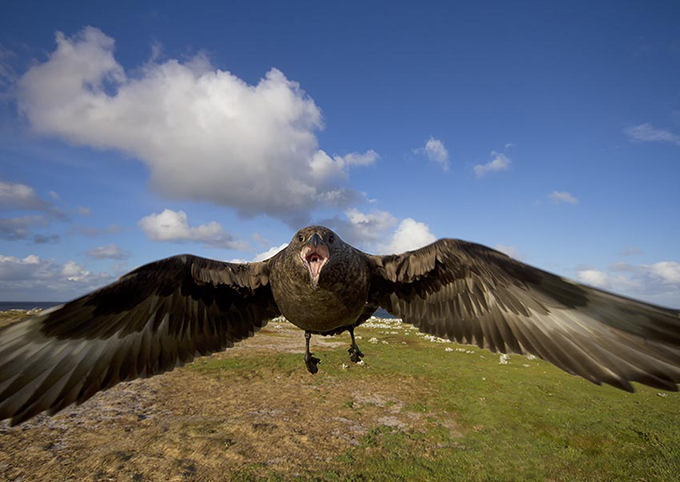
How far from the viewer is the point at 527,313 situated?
5.19m

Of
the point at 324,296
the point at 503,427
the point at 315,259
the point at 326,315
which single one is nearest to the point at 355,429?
the point at 503,427

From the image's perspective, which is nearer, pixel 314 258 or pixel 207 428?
pixel 314 258

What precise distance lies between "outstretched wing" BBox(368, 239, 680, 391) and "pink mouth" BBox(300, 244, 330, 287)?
6.38 ft

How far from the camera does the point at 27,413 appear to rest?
4730 mm

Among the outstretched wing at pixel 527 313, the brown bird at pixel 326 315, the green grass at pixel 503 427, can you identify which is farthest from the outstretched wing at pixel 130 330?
the green grass at pixel 503 427

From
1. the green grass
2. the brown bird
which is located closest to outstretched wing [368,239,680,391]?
the brown bird

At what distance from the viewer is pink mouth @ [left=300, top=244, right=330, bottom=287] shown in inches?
185

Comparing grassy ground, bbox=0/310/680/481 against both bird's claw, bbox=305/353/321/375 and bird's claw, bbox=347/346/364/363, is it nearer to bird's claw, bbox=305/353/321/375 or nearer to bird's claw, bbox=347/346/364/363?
bird's claw, bbox=347/346/364/363

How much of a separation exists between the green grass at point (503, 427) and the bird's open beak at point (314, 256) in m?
18.4

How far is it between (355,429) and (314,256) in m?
23.3

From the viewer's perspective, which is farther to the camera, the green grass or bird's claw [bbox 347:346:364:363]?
the green grass

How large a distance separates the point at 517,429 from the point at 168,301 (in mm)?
25258

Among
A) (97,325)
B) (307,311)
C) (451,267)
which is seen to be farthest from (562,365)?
(97,325)

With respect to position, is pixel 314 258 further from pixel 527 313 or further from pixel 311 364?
pixel 527 313
